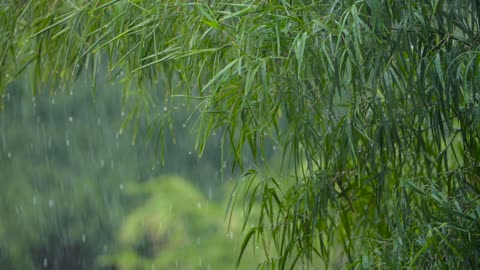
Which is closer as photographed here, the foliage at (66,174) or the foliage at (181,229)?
the foliage at (181,229)

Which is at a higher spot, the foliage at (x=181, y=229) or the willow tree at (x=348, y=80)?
the willow tree at (x=348, y=80)

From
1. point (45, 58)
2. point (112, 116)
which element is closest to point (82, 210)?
point (112, 116)

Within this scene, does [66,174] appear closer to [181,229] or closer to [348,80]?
[181,229]

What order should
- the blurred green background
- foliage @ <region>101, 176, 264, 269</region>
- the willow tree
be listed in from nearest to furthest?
the willow tree
foliage @ <region>101, 176, 264, 269</region>
the blurred green background

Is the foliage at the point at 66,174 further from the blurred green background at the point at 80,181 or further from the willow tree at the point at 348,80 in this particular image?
the willow tree at the point at 348,80

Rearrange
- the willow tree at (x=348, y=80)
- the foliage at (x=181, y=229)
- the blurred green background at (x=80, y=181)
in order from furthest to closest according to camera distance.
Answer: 1. the blurred green background at (x=80, y=181)
2. the foliage at (x=181, y=229)
3. the willow tree at (x=348, y=80)

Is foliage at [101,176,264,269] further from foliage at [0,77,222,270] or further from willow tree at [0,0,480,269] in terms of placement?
willow tree at [0,0,480,269]

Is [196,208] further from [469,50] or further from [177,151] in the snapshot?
[469,50]

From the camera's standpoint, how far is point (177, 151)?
265 inches

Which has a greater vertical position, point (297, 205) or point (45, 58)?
point (45, 58)

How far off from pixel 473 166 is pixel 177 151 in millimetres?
4661

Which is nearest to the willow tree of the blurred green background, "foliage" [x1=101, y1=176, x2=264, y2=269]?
"foliage" [x1=101, y1=176, x2=264, y2=269]

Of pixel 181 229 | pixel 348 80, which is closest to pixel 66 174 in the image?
pixel 181 229

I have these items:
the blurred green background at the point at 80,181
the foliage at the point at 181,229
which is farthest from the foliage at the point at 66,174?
the foliage at the point at 181,229
